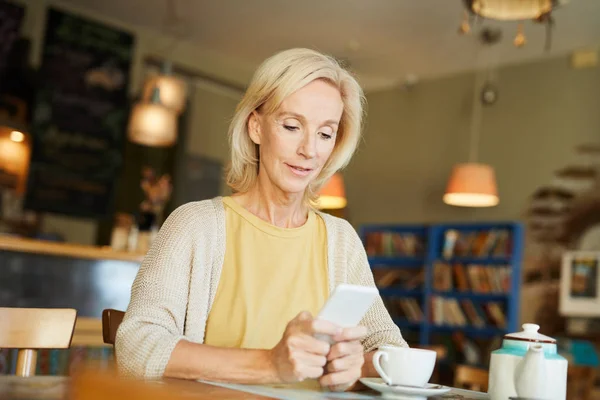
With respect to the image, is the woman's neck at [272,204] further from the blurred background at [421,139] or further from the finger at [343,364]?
the blurred background at [421,139]

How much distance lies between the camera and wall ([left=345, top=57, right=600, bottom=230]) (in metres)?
7.25

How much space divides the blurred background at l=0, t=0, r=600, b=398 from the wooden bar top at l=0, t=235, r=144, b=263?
4.81ft

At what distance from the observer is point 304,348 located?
1135 mm

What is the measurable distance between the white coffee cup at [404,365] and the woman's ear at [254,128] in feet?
2.14

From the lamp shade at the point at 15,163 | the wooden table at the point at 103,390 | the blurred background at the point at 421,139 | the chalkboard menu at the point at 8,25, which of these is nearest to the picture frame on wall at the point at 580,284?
the blurred background at the point at 421,139

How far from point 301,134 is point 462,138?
6.76 metres

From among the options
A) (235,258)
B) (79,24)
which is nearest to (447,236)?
(79,24)

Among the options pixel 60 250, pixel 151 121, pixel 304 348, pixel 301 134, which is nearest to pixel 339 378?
pixel 304 348

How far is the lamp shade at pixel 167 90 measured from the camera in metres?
5.55

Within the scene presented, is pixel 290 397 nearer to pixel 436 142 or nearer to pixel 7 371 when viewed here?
pixel 7 371

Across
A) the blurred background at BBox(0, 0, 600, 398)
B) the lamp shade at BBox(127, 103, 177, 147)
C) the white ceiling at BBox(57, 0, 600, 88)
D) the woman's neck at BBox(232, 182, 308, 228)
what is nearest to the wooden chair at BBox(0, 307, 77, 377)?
the woman's neck at BBox(232, 182, 308, 228)

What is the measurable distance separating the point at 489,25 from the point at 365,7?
117cm

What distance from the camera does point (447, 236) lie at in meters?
7.61

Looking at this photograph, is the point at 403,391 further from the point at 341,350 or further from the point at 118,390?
the point at 118,390
